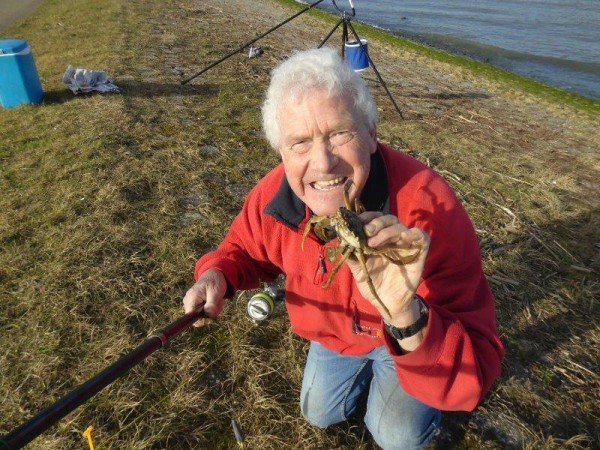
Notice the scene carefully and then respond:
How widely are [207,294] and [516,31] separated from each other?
61.9 feet

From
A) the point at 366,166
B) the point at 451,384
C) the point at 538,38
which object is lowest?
the point at 538,38

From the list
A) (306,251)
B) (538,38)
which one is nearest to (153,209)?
(306,251)

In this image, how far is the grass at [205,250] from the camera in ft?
10.2

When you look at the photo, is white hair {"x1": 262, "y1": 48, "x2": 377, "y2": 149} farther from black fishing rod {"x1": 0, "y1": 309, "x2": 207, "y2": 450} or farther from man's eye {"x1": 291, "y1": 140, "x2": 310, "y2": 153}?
black fishing rod {"x1": 0, "y1": 309, "x2": 207, "y2": 450}

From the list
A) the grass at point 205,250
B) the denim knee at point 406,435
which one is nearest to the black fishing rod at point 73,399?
the grass at point 205,250

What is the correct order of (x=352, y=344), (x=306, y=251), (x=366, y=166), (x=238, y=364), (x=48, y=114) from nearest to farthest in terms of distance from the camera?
(x=366, y=166) → (x=306, y=251) → (x=352, y=344) → (x=238, y=364) → (x=48, y=114)

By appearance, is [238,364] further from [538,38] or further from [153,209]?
[538,38]

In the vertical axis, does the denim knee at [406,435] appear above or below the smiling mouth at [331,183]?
below

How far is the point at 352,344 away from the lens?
308 centimetres

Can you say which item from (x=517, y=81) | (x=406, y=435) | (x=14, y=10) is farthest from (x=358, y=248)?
(x=14, y=10)

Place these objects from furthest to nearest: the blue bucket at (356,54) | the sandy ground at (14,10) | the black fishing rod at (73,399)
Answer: the sandy ground at (14,10)
the blue bucket at (356,54)
the black fishing rod at (73,399)

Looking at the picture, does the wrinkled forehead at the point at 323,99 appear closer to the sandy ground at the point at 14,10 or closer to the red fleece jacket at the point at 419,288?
the red fleece jacket at the point at 419,288

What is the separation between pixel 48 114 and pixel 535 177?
716cm

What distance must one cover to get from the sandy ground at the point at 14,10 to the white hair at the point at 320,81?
42.6 feet
